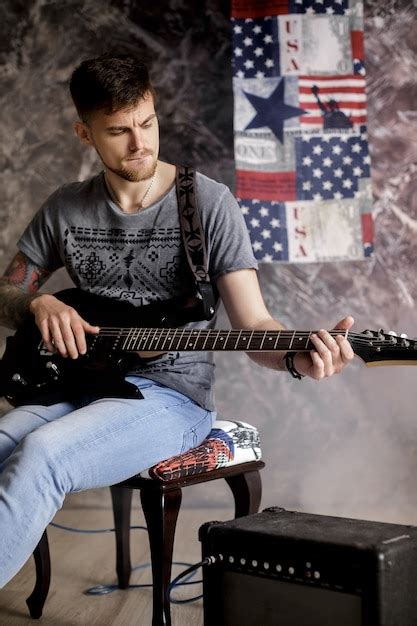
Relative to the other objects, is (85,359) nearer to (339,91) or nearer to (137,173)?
(137,173)

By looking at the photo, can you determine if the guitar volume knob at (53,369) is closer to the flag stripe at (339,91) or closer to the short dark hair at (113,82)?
the short dark hair at (113,82)

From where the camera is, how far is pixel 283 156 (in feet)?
10.4

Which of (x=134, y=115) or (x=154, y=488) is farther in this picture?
(x=134, y=115)

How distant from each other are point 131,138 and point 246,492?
3.15 ft

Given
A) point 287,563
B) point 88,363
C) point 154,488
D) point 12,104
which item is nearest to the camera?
point 287,563

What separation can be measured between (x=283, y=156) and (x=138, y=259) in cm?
115

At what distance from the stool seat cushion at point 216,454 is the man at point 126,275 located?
1.0 inches

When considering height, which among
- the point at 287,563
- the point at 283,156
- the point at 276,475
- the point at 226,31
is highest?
the point at 226,31

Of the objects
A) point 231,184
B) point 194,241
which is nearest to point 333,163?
point 231,184

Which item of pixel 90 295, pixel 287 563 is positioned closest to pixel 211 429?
pixel 90 295

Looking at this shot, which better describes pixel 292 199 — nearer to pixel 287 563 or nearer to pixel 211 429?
pixel 211 429

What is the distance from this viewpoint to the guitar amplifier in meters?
1.42

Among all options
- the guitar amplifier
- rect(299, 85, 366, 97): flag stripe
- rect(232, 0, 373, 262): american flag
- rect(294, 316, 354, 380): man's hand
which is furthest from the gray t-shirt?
rect(299, 85, 366, 97): flag stripe

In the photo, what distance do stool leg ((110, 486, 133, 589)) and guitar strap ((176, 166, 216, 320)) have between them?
0.70m
